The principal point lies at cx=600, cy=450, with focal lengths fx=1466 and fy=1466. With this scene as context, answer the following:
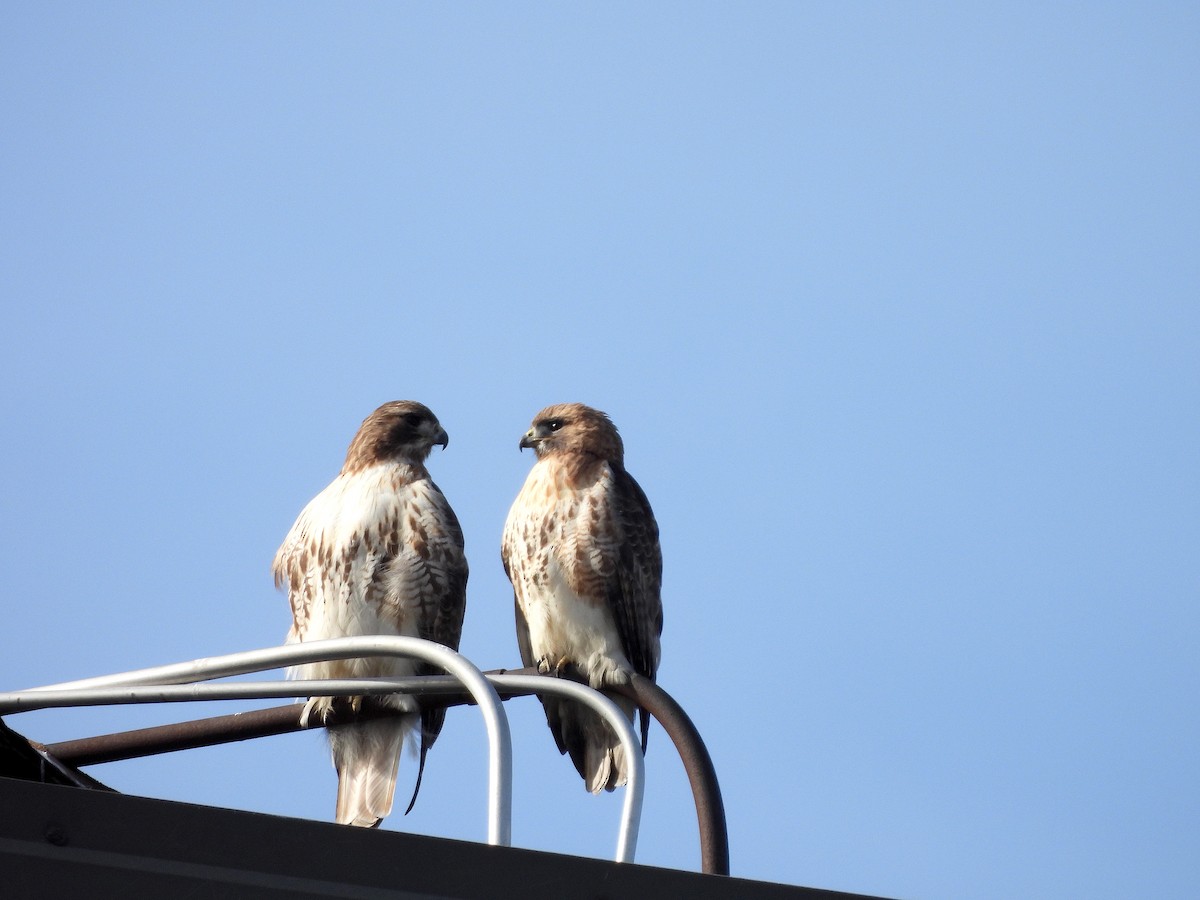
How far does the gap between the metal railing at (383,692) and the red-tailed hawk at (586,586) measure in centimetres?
205

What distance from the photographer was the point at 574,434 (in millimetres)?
6980

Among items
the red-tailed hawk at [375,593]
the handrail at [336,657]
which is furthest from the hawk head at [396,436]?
the handrail at [336,657]

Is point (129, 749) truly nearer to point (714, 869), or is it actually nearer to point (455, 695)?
point (455, 695)

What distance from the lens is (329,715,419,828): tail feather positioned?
243 inches

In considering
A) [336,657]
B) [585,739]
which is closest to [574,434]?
[585,739]

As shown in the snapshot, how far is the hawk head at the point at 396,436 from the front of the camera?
684cm

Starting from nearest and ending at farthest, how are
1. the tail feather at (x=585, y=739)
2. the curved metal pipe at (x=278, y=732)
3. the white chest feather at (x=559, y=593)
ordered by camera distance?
the curved metal pipe at (x=278, y=732), the white chest feather at (x=559, y=593), the tail feather at (x=585, y=739)

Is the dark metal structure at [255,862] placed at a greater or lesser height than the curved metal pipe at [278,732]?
lesser

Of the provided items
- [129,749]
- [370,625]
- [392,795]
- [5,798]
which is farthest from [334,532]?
[5,798]

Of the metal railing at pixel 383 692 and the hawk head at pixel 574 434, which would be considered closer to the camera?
the metal railing at pixel 383 692

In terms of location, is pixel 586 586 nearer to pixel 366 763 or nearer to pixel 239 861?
pixel 366 763

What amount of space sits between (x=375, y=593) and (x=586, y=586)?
35.5 inches

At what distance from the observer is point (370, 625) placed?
614cm

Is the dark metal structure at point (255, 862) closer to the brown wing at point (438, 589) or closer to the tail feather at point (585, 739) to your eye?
the brown wing at point (438, 589)
